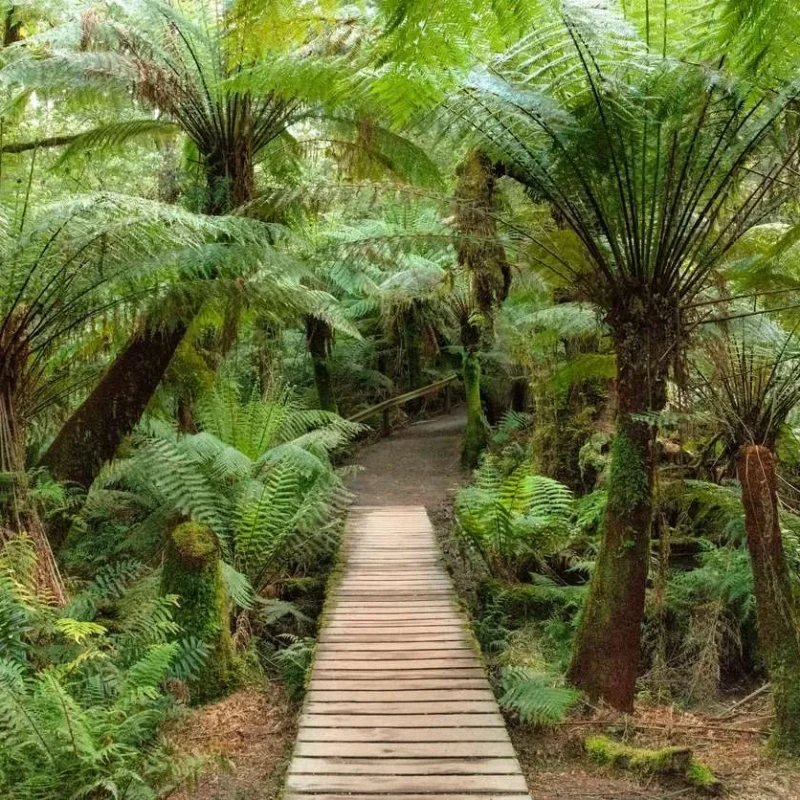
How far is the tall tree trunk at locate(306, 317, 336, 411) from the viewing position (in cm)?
975

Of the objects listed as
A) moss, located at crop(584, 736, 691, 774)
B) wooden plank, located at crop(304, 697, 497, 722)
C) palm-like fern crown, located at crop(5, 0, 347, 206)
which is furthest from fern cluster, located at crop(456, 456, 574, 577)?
palm-like fern crown, located at crop(5, 0, 347, 206)

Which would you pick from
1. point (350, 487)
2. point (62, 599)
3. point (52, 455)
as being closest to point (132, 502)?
point (52, 455)

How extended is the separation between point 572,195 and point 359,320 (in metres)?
9.93

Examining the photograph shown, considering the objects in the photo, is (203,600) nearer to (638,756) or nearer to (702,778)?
(638,756)

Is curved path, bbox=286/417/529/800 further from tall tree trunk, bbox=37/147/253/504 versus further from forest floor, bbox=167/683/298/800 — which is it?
tall tree trunk, bbox=37/147/253/504

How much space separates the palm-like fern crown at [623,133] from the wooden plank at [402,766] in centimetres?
195

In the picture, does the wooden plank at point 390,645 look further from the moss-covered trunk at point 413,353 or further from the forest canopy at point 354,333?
the moss-covered trunk at point 413,353

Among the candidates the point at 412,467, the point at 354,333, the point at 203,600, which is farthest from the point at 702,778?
the point at 412,467

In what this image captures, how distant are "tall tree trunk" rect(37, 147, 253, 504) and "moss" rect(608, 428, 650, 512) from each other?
2893 millimetres

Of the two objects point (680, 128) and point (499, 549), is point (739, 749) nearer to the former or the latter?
point (499, 549)

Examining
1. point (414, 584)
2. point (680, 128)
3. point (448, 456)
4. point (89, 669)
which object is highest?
point (680, 128)

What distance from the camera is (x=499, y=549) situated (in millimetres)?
5258

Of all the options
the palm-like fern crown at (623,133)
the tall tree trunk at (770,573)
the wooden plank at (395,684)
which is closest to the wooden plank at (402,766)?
the wooden plank at (395,684)

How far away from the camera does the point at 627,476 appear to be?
3.24m
